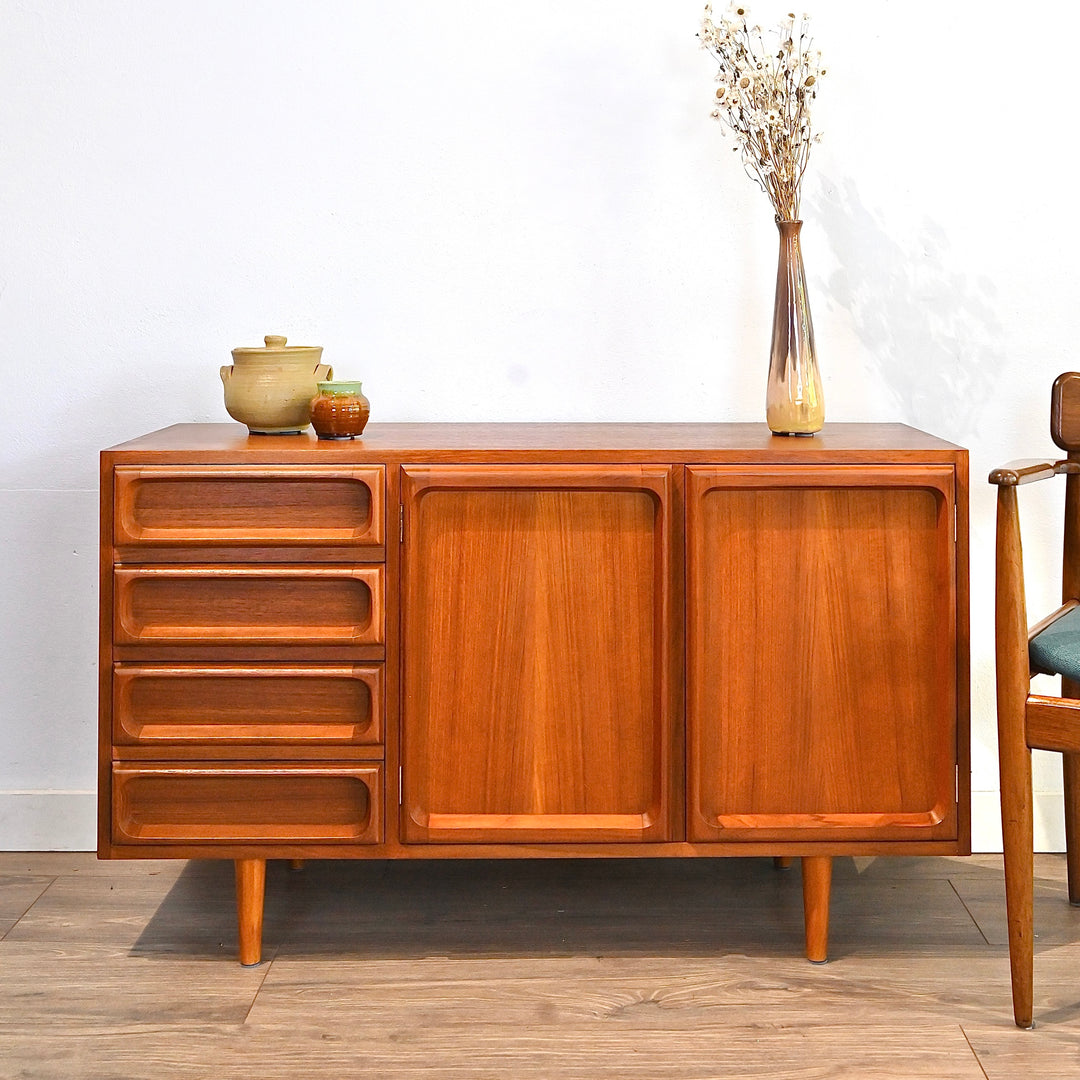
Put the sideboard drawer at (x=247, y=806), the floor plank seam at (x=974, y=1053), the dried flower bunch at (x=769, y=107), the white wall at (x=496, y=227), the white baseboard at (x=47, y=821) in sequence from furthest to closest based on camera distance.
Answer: the white baseboard at (x=47, y=821) < the white wall at (x=496, y=227) < the dried flower bunch at (x=769, y=107) < the sideboard drawer at (x=247, y=806) < the floor plank seam at (x=974, y=1053)

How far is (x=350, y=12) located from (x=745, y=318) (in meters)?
0.92

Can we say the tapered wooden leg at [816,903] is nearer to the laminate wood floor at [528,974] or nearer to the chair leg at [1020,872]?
the laminate wood floor at [528,974]

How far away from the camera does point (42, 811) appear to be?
2.36 meters

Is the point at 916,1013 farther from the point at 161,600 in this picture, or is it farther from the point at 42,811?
the point at 42,811

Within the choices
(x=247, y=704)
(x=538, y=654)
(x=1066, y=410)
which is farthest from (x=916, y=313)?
(x=247, y=704)

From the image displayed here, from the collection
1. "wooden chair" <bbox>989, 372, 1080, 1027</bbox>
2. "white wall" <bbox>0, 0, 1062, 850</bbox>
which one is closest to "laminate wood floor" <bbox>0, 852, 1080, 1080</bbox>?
"wooden chair" <bbox>989, 372, 1080, 1027</bbox>

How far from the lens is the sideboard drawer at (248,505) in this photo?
1792 millimetres

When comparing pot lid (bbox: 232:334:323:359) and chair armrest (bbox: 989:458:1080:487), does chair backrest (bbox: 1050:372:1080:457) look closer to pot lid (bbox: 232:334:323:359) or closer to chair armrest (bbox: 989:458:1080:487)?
chair armrest (bbox: 989:458:1080:487)

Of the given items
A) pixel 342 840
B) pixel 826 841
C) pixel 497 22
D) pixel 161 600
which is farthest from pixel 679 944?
pixel 497 22

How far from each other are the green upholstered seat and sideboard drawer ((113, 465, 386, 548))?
953mm

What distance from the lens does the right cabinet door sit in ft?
5.91

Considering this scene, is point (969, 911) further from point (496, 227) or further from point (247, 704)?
point (496, 227)

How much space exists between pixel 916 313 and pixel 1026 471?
2.23 ft

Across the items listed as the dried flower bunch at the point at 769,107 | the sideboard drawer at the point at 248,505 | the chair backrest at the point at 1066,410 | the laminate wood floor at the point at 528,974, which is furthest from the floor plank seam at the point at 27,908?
the chair backrest at the point at 1066,410
